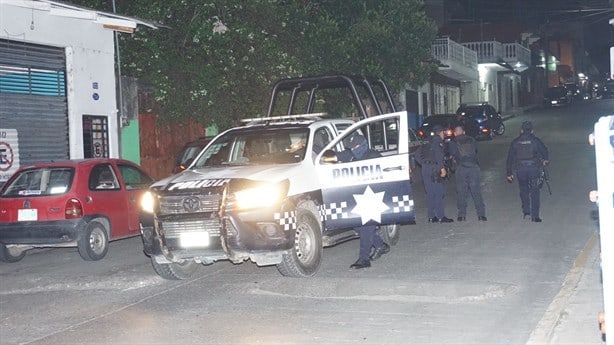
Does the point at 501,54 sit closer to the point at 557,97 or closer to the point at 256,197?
the point at 557,97

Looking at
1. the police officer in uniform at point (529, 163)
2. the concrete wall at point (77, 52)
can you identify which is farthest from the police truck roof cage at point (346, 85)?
the concrete wall at point (77, 52)

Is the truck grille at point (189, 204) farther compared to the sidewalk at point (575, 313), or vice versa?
the truck grille at point (189, 204)

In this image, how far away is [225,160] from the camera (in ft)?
37.3

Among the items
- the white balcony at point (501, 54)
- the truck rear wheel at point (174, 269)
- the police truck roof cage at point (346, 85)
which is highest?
the white balcony at point (501, 54)

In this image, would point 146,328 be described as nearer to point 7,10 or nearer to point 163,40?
point 7,10

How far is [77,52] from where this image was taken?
19.7m

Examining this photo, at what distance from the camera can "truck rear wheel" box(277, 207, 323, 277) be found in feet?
32.8

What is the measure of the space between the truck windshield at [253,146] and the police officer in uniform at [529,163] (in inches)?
198

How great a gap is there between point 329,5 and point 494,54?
30.6 meters

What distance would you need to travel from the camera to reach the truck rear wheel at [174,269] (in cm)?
1038

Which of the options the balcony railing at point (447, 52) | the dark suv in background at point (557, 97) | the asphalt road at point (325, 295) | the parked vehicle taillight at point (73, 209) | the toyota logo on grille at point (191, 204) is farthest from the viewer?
the dark suv in background at point (557, 97)

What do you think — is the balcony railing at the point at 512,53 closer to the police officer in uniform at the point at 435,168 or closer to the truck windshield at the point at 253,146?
the police officer in uniform at the point at 435,168

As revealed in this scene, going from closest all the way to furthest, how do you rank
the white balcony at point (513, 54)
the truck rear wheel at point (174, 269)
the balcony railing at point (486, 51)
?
the truck rear wheel at point (174, 269)
the balcony railing at point (486, 51)
the white balcony at point (513, 54)

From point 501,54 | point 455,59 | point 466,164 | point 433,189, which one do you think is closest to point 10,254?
point 433,189
